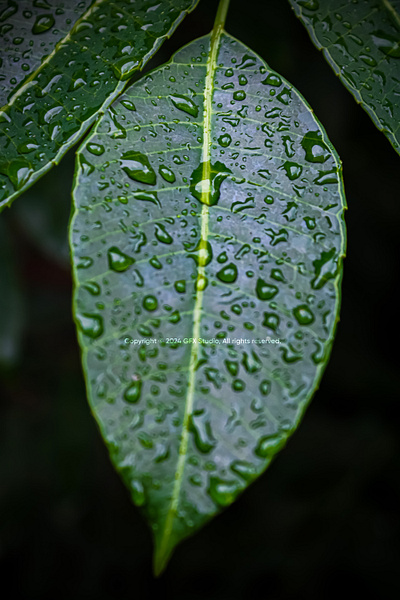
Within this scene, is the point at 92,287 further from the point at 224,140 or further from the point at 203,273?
the point at 224,140

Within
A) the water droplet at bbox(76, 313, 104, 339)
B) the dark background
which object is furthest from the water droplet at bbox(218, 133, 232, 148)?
the dark background

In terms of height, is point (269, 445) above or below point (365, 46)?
below

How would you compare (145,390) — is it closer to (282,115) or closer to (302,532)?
(282,115)

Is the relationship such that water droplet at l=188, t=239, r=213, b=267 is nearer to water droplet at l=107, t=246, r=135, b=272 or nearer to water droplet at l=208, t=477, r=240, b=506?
water droplet at l=107, t=246, r=135, b=272

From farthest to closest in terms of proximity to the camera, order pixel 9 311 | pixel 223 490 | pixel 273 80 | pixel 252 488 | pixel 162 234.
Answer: pixel 252 488 → pixel 9 311 → pixel 273 80 → pixel 162 234 → pixel 223 490

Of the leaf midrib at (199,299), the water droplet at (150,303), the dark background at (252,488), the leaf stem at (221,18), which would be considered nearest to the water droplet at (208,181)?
the leaf midrib at (199,299)

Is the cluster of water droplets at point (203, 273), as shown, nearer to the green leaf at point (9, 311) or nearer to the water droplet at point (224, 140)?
the water droplet at point (224, 140)

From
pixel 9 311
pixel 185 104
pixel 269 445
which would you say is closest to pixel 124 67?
pixel 185 104
